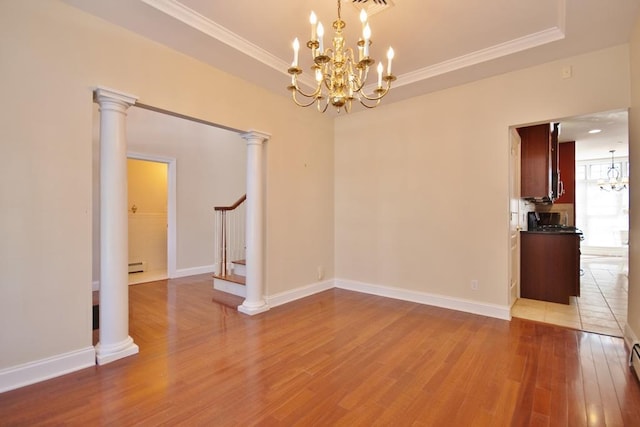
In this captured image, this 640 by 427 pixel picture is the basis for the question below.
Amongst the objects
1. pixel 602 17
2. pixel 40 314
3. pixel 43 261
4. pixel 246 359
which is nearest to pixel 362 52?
pixel 602 17

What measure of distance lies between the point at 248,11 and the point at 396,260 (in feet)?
11.2

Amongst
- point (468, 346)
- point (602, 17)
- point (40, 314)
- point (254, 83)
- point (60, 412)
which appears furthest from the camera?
point (254, 83)

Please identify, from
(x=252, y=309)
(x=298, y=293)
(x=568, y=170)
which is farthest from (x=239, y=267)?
(x=568, y=170)

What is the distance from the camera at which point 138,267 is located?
6043mm

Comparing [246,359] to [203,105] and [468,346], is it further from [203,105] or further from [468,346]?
[203,105]

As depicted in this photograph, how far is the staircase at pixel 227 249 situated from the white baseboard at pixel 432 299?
1650 mm

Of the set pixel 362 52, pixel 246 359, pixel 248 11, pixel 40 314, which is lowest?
pixel 246 359

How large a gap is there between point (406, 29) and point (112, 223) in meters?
3.11

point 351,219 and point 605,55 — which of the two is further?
point 351,219

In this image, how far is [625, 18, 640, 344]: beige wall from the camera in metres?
2.45

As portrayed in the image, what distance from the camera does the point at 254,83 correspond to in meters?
3.65

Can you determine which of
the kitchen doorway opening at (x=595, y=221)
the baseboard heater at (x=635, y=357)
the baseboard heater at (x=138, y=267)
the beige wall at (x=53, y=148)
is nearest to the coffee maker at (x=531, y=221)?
the kitchen doorway opening at (x=595, y=221)

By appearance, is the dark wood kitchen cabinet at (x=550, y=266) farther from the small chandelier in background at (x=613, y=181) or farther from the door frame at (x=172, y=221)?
Answer: the small chandelier in background at (x=613, y=181)

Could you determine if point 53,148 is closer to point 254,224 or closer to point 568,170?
point 254,224
